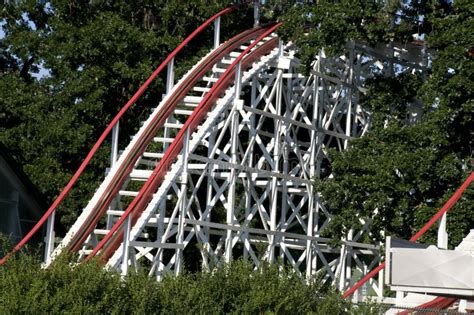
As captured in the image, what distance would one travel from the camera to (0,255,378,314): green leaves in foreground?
46.3 ft

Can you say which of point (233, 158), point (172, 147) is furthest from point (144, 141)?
point (233, 158)

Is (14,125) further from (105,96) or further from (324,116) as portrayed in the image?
(324,116)

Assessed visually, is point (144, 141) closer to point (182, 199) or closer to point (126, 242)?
point (182, 199)

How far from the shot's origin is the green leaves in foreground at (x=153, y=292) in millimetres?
14109

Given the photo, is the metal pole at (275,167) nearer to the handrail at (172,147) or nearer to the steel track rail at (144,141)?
the handrail at (172,147)

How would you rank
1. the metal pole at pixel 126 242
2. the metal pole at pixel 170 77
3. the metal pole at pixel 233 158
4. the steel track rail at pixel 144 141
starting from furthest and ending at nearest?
the metal pole at pixel 170 77
the metal pole at pixel 233 158
the steel track rail at pixel 144 141
the metal pole at pixel 126 242

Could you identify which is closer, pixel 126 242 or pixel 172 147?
pixel 126 242

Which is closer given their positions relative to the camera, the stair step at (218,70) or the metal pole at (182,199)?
the metal pole at (182,199)

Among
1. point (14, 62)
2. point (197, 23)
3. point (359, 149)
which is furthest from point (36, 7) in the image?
point (359, 149)

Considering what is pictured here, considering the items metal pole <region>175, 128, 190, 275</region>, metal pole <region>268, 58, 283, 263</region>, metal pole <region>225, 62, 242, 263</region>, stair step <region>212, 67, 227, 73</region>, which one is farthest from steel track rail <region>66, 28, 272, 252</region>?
metal pole <region>268, 58, 283, 263</region>

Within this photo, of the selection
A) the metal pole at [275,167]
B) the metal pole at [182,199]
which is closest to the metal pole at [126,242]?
the metal pole at [182,199]

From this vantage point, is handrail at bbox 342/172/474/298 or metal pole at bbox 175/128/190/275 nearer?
handrail at bbox 342/172/474/298

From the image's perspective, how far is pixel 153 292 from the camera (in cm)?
1482

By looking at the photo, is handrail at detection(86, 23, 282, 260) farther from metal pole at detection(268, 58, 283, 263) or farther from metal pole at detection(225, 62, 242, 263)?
metal pole at detection(268, 58, 283, 263)
